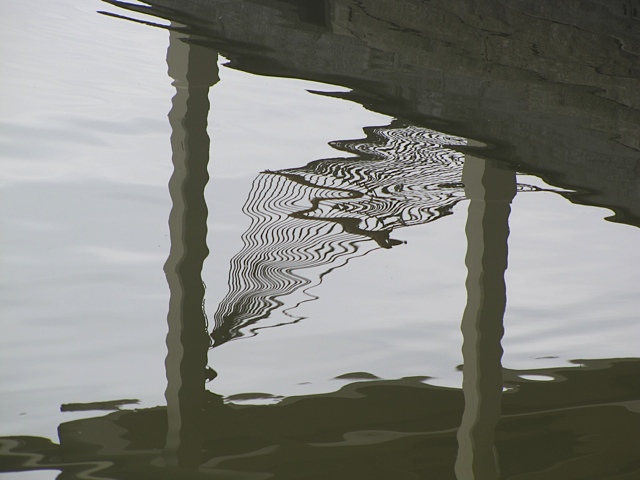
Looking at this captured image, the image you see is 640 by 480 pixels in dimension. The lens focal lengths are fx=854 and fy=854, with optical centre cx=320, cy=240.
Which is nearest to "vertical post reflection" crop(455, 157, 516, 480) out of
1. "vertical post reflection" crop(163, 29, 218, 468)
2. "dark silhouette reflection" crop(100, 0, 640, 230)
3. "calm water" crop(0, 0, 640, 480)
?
"calm water" crop(0, 0, 640, 480)

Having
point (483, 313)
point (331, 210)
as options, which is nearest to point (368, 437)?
point (483, 313)

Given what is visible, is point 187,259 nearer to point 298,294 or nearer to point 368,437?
point 298,294

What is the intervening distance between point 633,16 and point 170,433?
2.98m

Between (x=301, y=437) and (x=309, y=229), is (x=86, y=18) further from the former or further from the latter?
(x=301, y=437)

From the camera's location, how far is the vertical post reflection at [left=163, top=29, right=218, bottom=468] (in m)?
1.26

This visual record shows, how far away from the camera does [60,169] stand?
203cm

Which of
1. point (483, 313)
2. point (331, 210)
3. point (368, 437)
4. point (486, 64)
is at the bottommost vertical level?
point (368, 437)

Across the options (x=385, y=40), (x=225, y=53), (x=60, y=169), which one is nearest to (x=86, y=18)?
(x=225, y=53)

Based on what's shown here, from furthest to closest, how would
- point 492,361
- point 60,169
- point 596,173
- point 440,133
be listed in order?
point 440,133 → point 596,173 → point 60,169 → point 492,361

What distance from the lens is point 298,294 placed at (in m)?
1.63

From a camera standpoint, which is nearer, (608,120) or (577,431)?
(577,431)

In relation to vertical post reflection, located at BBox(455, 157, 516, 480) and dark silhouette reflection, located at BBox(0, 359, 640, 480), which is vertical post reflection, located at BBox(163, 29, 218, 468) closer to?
dark silhouette reflection, located at BBox(0, 359, 640, 480)

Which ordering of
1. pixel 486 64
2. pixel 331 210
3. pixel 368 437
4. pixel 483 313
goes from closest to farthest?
pixel 368 437, pixel 483 313, pixel 331 210, pixel 486 64

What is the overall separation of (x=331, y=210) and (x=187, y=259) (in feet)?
1.48
